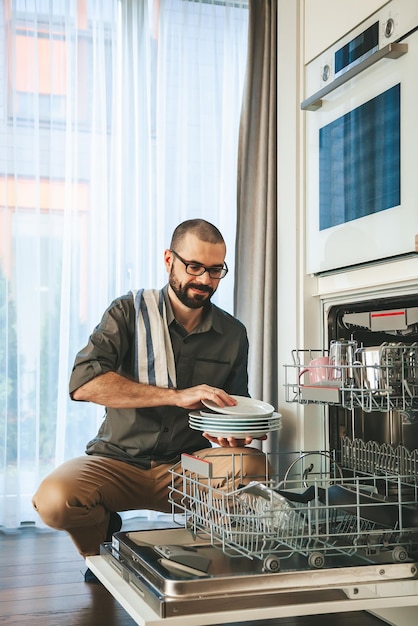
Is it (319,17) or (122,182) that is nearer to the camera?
(319,17)

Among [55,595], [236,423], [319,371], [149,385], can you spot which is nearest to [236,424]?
[236,423]

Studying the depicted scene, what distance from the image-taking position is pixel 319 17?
263cm

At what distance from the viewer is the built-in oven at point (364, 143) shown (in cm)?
212

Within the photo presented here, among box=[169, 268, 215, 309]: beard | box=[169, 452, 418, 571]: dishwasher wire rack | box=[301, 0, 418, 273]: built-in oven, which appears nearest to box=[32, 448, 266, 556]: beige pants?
box=[169, 452, 418, 571]: dishwasher wire rack

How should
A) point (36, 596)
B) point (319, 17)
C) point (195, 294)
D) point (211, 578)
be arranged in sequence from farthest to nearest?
point (195, 294) → point (319, 17) → point (36, 596) → point (211, 578)

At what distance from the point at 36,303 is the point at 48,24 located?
1.16 m

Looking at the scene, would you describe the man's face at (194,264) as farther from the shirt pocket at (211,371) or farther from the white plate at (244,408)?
the white plate at (244,408)

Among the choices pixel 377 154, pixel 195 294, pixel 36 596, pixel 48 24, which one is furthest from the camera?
pixel 48 24

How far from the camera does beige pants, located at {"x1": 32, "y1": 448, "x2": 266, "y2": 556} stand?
8.39 feet

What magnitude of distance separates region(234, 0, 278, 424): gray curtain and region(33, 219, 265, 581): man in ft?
0.61

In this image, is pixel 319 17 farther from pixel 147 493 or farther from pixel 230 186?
pixel 147 493

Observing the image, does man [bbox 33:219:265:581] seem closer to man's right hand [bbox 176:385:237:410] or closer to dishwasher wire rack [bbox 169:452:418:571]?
man's right hand [bbox 176:385:237:410]

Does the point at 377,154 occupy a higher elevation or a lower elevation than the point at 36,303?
higher

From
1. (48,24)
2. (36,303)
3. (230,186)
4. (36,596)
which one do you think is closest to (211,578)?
(36,596)
